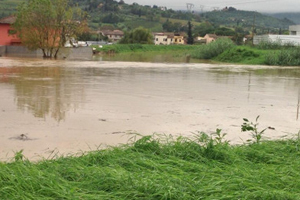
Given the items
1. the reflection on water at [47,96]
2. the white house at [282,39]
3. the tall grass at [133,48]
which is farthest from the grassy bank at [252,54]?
the reflection on water at [47,96]

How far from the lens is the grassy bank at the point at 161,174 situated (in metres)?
3.98

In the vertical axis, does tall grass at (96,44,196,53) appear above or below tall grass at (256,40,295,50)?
below

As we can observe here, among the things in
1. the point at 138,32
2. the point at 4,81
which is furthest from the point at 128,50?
the point at 4,81

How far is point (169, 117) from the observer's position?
9320 mm

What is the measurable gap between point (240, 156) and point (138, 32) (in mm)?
73145

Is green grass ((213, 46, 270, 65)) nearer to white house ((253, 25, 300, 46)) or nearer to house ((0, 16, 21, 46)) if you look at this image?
white house ((253, 25, 300, 46))

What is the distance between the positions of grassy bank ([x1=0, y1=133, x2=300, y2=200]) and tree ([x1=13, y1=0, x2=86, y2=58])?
3036 centimetres

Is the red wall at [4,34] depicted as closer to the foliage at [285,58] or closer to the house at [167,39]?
the foliage at [285,58]

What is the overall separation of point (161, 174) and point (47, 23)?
105 ft

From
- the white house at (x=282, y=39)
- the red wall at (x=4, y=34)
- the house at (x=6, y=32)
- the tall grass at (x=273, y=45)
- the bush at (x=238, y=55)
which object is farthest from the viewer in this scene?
the white house at (x=282, y=39)

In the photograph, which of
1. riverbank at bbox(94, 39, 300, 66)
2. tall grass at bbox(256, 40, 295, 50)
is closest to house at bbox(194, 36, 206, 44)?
riverbank at bbox(94, 39, 300, 66)

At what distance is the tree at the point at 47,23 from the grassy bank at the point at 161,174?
30360 mm

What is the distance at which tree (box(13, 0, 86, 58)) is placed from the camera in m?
34.6

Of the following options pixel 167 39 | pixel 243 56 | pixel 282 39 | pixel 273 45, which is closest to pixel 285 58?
pixel 243 56
